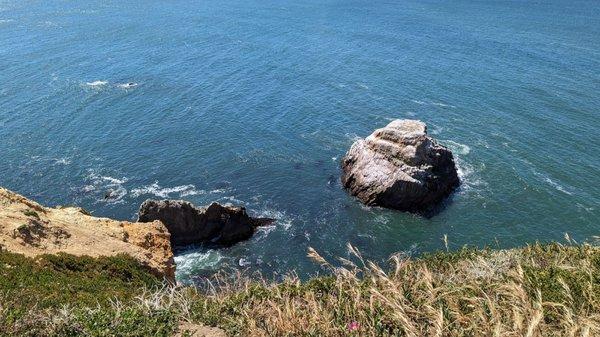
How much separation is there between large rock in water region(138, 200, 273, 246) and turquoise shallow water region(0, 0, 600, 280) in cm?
162

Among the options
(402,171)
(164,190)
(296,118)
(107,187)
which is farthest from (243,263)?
(296,118)

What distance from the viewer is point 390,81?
10162 cm

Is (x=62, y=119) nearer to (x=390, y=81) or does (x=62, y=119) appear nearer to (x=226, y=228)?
(x=226, y=228)

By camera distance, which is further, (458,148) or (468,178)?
(458,148)

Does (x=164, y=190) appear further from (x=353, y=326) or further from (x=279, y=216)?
(x=353, y=326)

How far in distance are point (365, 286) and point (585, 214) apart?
162ft

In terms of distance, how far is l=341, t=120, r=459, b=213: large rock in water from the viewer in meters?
61.7

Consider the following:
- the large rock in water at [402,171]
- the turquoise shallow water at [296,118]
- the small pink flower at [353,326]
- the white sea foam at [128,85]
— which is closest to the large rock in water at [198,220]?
the turquoise shallow water at [296,118]

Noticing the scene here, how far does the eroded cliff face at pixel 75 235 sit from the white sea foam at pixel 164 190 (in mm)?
17108

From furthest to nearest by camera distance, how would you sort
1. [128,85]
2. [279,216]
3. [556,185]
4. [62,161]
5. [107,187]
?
[128,85], [62,161], [556,185], [107,187], [279,216]

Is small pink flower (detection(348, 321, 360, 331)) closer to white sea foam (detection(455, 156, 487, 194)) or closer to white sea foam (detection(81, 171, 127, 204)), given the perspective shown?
white sea foam (detection(455, 156, 487, 194))

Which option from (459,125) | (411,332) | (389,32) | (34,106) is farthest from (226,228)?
(389,32)

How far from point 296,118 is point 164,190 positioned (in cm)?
3001

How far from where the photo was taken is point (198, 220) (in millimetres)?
55469
